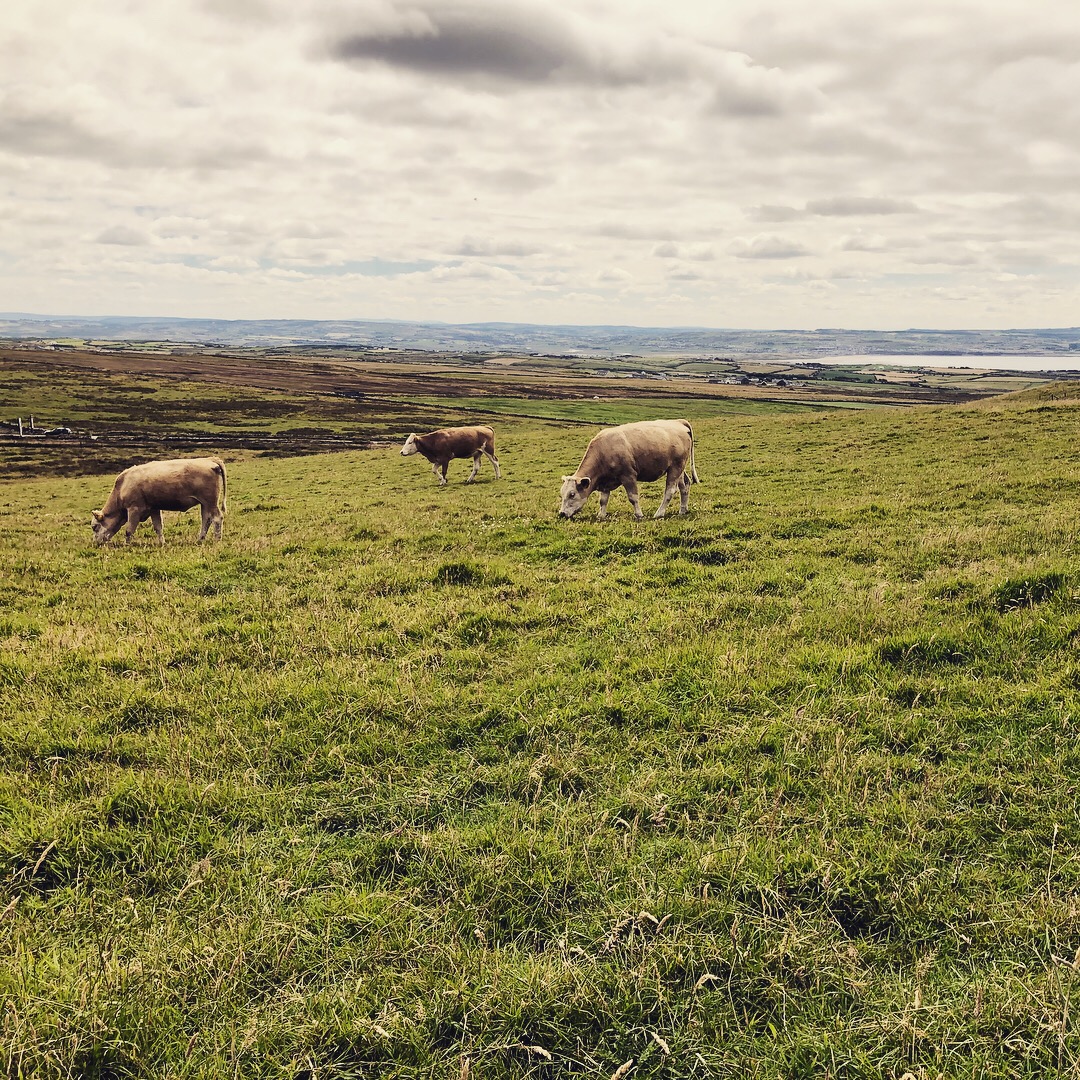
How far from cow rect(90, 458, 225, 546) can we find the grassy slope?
21.4 feet

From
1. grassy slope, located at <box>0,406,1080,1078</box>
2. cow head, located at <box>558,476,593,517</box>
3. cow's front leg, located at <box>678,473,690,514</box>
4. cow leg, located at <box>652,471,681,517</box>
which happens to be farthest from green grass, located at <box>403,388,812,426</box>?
grassy slope, located at <box>0,406,1080,1078</box>

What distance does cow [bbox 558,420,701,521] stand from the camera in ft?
52.0

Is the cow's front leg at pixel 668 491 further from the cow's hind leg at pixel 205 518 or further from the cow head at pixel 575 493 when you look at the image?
the cow's hind leg at pixel 205 518

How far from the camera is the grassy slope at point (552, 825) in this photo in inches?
128

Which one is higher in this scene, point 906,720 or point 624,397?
point 624,397

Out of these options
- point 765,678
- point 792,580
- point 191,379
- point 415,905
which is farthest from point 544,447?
point 191,379

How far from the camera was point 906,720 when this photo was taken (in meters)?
5.78

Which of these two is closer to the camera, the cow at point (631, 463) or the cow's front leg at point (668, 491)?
the cow's front leg at point (668, 491)

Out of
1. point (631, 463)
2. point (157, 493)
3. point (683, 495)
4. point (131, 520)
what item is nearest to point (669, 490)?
point (683, 495)

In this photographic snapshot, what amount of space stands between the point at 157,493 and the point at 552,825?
49.7ft

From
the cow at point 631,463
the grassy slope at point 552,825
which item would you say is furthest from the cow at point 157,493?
the cow at point 631,463

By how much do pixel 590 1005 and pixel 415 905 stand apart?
50.7 inches

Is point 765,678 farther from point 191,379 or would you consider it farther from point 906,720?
point 191,379

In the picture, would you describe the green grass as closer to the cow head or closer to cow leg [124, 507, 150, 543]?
the cow head
